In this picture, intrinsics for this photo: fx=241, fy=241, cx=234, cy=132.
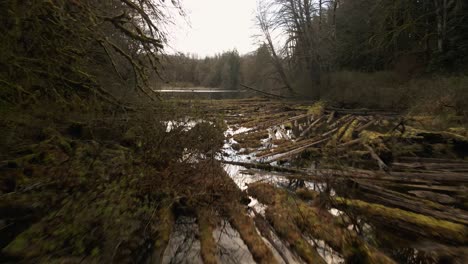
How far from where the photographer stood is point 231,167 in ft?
23.1

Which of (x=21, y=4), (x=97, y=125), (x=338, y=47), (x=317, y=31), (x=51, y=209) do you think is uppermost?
(x=317, y=31)

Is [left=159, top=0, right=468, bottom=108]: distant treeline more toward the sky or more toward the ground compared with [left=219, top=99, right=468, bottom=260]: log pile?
more toward the sky

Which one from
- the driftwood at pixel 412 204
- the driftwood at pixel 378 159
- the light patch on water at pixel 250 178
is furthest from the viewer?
the driftwood at pixel 378 159

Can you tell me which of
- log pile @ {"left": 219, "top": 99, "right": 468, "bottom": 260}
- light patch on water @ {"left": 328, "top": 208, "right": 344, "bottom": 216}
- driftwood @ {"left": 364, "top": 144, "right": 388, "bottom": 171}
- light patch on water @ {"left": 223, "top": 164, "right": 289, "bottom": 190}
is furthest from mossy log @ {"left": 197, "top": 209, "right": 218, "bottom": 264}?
driftwood @ {"left": 364, "top": 144, "right": 388, "bottom": 171}

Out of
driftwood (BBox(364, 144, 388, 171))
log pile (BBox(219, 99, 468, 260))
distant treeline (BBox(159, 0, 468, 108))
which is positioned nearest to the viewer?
log pile (BBox(219, 99, 468, 260))

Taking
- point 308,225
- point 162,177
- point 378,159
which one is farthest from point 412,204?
point 162,177

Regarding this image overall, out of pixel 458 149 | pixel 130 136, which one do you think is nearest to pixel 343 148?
pixel 458 149

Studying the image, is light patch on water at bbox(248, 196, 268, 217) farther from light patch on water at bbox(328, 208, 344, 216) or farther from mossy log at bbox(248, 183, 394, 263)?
light patch on water at bbox(328, 208, 344, 216)

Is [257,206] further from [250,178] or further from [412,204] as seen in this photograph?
[412,204]

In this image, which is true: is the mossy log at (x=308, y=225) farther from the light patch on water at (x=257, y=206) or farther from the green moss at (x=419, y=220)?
the green moss at (x=419, y=220)

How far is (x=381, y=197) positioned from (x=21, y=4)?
21.4 ft

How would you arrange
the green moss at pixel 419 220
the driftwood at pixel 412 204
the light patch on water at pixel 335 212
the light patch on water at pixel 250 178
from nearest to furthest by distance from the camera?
the green moss at pixel 419 220 < the driftwood at pixel 412 204 < the light patch on water at pixel 335 212 < the light patch on water at pixel 250 178

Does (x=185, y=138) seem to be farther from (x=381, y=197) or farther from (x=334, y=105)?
(x=334, y=105)

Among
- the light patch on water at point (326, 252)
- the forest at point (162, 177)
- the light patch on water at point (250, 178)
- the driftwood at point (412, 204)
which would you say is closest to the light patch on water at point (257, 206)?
the forest at point (162, 177)
